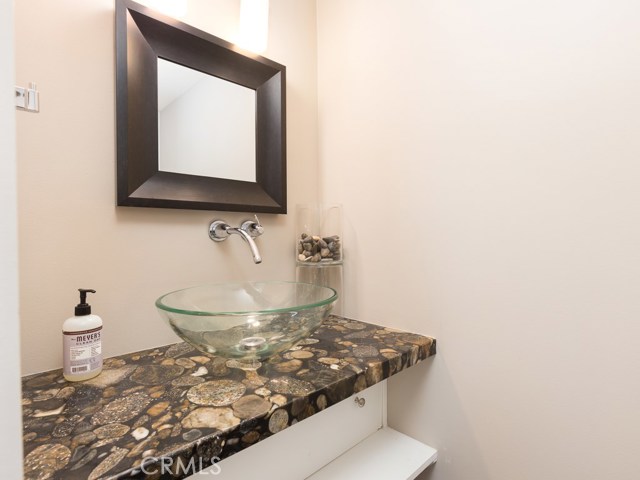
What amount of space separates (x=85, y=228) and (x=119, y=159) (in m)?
0.19

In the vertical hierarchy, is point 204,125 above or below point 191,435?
above

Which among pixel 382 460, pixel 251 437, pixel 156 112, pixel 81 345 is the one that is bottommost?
pixel 382 460

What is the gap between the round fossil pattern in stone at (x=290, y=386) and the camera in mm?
630

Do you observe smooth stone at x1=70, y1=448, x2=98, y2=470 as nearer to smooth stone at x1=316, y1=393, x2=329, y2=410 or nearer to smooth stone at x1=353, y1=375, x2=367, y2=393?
smooth stone at x1=316, y1=393, x2=329, y2=410

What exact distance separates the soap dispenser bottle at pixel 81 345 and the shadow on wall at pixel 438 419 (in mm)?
847

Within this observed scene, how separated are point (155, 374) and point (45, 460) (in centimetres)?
28

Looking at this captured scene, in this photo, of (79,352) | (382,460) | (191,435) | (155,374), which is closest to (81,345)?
(79,352)

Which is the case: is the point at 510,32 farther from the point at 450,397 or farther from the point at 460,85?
the point at 450,397

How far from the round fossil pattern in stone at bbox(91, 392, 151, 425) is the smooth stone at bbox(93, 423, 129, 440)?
0.04 ft

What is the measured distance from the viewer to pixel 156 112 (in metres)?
0.86

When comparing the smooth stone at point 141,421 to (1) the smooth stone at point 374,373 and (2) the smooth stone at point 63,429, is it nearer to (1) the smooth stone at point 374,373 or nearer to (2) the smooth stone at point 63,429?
(2) the smooth stone at point 63,429

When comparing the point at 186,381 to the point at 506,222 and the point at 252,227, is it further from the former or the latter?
the point at 506,222

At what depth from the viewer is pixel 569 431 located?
0.72 meters

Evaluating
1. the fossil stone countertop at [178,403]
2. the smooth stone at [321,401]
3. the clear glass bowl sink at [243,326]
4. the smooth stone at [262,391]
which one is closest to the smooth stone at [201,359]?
the fossil stone countertop at [178,403]
